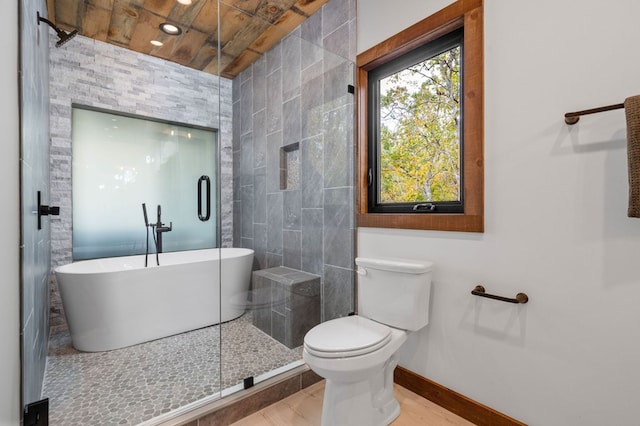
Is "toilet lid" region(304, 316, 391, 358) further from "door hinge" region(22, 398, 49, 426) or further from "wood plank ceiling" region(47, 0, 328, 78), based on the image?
"wood plank ceiling" region(47, 0, 328, 78)

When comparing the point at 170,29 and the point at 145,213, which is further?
the point at 145,213

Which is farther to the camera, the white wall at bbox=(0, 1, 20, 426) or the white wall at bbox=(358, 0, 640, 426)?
the white wall at bbox=(358, 0, 640, 426)

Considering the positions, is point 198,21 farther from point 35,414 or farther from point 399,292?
point 35,414

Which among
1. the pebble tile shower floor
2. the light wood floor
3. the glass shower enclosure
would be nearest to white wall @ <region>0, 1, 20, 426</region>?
the pebble tile shower floor

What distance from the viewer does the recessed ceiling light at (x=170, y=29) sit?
2.52 metres

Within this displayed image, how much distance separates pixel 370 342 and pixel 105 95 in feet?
10.3

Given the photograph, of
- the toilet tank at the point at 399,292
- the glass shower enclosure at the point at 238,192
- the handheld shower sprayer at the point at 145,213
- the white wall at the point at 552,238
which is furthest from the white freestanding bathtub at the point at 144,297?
the white wall at the point at 552,238

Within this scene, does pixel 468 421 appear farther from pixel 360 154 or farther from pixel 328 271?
pixel 360 154

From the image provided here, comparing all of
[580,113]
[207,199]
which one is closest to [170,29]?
[207,199]

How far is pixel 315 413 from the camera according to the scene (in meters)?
1.68

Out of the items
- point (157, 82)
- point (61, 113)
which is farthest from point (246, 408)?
point (157, 82)

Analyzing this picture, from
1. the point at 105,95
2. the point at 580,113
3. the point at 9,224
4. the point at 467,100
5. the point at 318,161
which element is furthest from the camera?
the point at 105,95

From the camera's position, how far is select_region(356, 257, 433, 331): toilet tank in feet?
5.47

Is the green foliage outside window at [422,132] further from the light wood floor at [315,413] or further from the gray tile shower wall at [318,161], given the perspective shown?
the light wood floor at [315,413]
